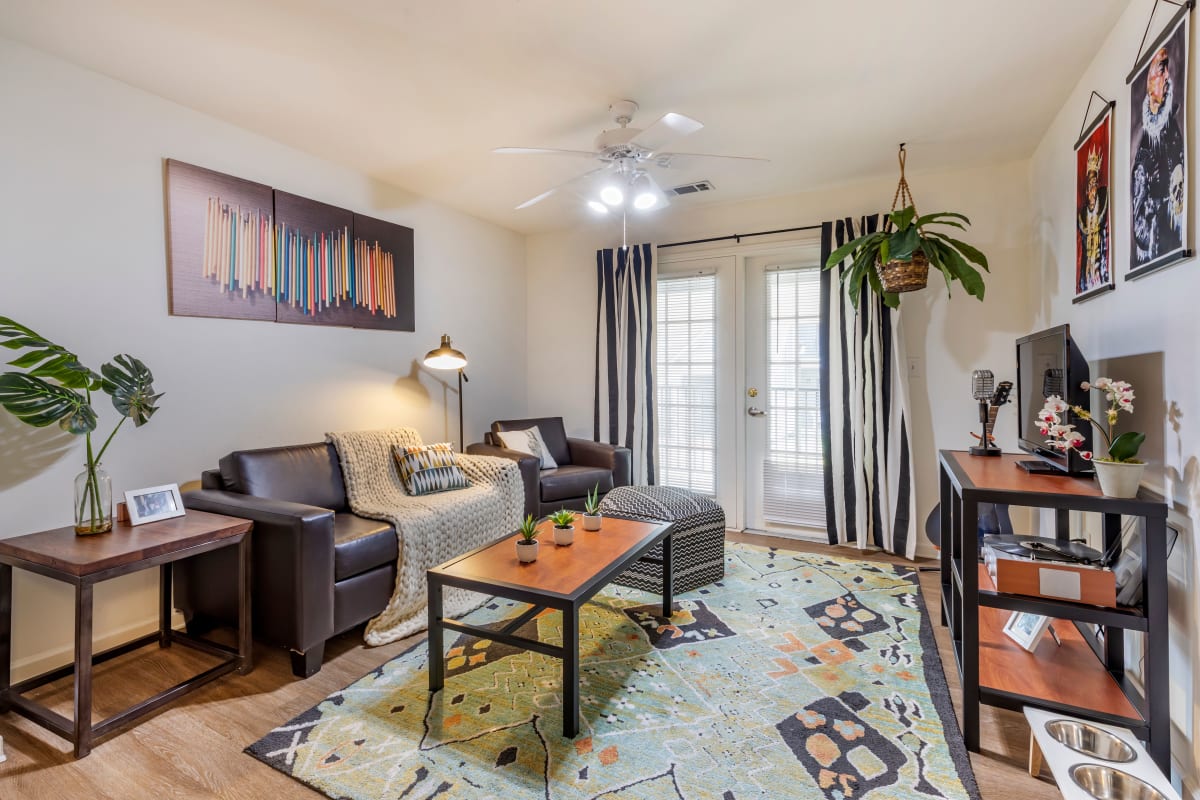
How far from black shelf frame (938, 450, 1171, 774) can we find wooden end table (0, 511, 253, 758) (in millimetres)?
2569

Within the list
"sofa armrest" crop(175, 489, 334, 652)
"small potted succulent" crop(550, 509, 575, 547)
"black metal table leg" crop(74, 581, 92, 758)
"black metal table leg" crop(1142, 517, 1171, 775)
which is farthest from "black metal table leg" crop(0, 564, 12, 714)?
"black metal table leg" crop(1142, 517, 1171, 775)

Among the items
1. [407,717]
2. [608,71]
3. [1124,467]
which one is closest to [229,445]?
[407,717]

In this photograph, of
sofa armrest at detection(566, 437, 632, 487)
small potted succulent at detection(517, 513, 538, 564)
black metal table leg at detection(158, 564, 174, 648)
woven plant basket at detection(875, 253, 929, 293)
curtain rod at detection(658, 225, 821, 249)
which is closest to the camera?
small potted succulent at detection(517, 513, 538, 564)

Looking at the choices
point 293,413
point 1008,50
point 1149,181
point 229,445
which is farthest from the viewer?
point 293,413

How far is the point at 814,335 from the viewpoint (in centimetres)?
393

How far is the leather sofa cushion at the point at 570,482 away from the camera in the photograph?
3.73 m

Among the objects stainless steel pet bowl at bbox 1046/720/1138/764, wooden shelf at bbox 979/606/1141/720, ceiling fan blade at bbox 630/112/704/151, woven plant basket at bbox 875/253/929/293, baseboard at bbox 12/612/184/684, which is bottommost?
baseboard at bbox 12/612/184/684

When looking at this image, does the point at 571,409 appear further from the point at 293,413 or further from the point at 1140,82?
the point at 1140,82

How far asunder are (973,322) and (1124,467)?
2166mm

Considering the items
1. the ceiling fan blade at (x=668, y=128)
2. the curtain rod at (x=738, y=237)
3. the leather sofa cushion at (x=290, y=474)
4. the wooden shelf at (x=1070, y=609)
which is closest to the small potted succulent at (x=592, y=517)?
the leather sofa cushion at (x=290, y=474)

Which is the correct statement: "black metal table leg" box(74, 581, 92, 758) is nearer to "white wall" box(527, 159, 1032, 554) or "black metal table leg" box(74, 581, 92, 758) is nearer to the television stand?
the television stand

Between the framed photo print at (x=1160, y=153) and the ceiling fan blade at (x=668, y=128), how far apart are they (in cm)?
140

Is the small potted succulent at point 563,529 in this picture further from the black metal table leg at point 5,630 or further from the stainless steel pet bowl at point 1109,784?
the black metal table leg at point 5,630

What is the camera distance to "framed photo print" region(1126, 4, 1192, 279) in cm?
156
